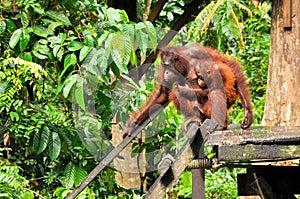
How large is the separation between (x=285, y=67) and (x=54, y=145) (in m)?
1.54

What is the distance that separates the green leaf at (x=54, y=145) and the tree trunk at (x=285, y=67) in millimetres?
1405

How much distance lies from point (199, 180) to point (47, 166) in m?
2.27

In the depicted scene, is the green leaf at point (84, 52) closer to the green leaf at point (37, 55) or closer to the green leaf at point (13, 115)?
the green leaf at point (37, 55)

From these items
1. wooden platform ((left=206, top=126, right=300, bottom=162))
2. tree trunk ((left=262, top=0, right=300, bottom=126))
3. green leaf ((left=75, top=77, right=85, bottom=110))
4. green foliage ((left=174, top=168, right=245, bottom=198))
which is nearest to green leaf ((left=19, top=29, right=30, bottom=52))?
green leaf ((left=75, top=77, right=85, bottom=110))

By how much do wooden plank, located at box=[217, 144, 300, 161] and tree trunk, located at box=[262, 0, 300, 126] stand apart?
1553 mm

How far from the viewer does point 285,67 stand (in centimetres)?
375

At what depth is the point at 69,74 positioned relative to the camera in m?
2.99

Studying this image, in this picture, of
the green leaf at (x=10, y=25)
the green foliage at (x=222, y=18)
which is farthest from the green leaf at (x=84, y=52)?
the green foliage at (x=222, y=18)

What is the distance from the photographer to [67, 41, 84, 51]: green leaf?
9.75ft

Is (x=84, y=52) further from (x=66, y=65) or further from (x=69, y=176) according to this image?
(x=69, y=176)

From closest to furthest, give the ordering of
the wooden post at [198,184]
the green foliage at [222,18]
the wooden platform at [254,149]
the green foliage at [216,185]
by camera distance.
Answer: the wooden platform at [254,149] → the wooden post at [198,184] → the green foliage at [222,18] → the green foliage at [216,185]

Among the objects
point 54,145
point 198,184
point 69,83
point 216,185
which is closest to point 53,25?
point 69,83

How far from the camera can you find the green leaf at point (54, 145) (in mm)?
3147

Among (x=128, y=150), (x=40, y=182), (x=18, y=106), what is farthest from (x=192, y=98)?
(x=40, y=182)
